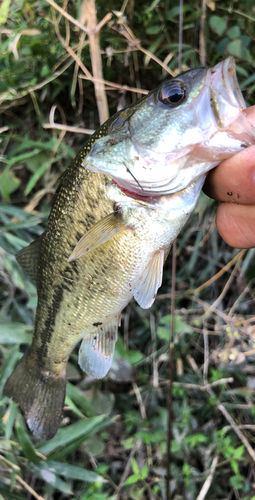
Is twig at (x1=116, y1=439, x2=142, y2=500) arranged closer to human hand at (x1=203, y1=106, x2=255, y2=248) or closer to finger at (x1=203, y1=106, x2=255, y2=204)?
human hand at (x1=203, y1=106, x2=255, y2=248)

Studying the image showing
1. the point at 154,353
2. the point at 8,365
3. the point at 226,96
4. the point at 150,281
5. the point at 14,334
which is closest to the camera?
the point at 226,96

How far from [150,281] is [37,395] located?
91cm

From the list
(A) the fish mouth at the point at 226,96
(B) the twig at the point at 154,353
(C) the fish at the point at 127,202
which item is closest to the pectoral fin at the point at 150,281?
(C) the fish at the point at 127,202

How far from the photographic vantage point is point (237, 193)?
37.0 inches

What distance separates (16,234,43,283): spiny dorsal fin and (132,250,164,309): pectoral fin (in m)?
0.56

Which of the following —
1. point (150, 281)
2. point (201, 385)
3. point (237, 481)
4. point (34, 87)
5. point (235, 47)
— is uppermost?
point (34, 87)

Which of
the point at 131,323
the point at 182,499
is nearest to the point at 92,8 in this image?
the point at 131,323

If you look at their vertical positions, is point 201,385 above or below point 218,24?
below

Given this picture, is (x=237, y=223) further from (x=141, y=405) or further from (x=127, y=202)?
(x=141, y=405)

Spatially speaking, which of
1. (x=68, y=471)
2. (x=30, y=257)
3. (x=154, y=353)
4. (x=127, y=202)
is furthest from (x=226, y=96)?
(x=68, y=471)

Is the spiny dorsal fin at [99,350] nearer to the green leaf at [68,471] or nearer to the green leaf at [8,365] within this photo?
the green leaf at [8,365]

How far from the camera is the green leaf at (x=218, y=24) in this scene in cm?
167

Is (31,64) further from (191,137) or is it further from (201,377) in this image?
(201,377)

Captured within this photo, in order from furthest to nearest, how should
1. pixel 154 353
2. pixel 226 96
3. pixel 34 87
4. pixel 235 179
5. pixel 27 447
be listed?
pixel 34 87, pixel 154 353, pixel 27 447, pixel 235 179, pixel 226 96
